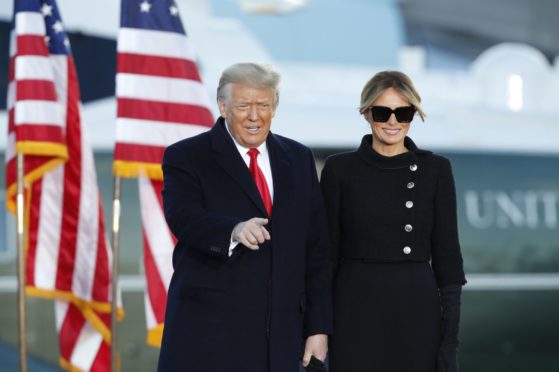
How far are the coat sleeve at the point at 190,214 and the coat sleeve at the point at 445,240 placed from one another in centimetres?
56

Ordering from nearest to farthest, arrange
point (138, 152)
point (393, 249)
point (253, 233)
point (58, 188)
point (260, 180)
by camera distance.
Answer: point (253, 233)
point (260, 180)
point (393, 249)
point (138, 152)
point (58, 188)

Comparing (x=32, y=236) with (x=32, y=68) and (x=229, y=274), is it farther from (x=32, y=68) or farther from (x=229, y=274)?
(x=229, y=274)

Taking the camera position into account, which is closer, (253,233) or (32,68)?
(253,233)

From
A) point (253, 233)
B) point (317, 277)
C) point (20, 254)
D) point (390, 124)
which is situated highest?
point (390, 124)

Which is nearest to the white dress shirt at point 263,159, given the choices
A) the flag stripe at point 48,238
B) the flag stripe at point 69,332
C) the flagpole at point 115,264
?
the flagpole at point 115,264

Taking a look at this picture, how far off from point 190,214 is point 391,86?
0.60 metres

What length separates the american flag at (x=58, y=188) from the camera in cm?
429

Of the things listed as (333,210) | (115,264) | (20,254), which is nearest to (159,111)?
(115,264)

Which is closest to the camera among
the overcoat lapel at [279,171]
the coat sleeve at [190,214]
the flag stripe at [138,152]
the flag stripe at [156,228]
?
the coat sleeve at [190,214]

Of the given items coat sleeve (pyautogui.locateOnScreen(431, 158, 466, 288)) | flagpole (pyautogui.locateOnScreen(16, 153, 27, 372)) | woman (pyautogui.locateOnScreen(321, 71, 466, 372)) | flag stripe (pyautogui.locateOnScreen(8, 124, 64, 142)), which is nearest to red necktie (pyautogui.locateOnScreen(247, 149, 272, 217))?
woman (pyautogui.locateOnScreen(321, 71, 466, 372))

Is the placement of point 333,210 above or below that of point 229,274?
above

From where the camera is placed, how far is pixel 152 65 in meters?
4.15

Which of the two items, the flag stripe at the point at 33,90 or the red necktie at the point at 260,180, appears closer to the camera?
the red necktie at the point at 260,180

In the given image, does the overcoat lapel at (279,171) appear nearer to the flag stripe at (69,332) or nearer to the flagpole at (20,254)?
the flagpole at (20,254)
